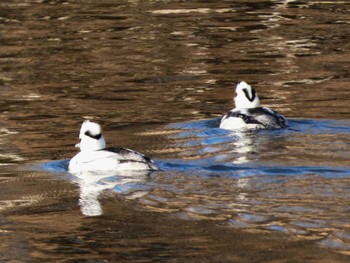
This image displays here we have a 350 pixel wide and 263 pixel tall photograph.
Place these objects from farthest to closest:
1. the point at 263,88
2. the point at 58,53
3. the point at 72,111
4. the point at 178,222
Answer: the point at 58,53 → the point at 263,88 → the point at 72,111 → the point at 178,222

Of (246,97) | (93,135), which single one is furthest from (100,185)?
(246,97)

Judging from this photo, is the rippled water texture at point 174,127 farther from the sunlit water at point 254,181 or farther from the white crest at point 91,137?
the white crest at point 91,137

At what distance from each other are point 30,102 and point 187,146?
16.6ft

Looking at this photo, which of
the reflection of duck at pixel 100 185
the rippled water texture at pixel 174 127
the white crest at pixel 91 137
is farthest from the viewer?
the white crest at pixel 91 137

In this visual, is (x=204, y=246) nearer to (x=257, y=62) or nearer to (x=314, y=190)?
(x=314, y=190)

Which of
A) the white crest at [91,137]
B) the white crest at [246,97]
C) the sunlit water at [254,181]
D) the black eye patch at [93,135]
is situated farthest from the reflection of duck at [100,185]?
the white crest at [246,97]

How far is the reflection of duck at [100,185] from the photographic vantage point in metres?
13.9

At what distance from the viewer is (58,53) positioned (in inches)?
1012

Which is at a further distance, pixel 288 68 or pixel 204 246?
pixel 288 68

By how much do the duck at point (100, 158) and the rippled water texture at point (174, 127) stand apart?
0.46 ft

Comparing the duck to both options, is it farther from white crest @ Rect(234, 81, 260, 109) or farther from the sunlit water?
white crest @ Rect(234, 81, 260, 109)

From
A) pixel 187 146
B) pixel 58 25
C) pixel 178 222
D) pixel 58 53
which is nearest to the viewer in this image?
pixel 178 222

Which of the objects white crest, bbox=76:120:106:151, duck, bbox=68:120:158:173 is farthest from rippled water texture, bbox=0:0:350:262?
white crest, bbox=76:120:106:151

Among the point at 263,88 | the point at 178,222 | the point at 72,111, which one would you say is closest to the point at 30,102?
the point at 72,111
